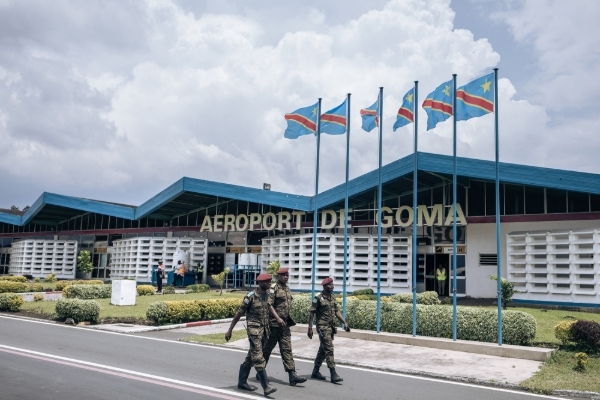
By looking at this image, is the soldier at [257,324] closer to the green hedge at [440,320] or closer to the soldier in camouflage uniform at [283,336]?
the soldier in camouflage uniform at [283,336]

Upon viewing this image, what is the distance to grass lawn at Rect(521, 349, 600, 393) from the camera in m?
9.16

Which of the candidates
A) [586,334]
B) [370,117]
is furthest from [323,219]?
[586,334]

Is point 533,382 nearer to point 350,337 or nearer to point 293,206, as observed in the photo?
point 350,337

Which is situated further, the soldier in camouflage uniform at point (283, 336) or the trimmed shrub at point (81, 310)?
the trimmed shrub at point (81, 310)

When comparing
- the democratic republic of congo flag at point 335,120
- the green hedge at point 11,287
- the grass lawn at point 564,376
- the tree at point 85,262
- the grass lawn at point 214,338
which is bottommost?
the grass lawn at point 214,338

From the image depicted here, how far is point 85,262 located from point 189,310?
2400 centimetres

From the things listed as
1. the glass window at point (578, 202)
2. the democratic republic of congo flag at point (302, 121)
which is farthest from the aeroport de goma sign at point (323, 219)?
the democratic republic of congo flag at point (302, 121)

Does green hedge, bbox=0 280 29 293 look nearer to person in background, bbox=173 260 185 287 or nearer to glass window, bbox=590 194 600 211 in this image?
person in background, bbox=173 260 185 287

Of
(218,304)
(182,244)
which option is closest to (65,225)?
(182,244)

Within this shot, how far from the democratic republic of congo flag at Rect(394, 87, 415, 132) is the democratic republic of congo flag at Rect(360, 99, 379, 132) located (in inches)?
27.9

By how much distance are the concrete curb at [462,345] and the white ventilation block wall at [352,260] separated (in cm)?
1193

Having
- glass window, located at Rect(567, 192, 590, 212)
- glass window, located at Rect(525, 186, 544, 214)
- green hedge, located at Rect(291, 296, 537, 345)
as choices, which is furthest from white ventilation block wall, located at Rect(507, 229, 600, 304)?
green hedge, located at Rect(291, 296, 537, 345)

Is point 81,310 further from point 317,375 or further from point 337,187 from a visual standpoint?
point 337,187

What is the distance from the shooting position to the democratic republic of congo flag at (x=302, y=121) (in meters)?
16.6
